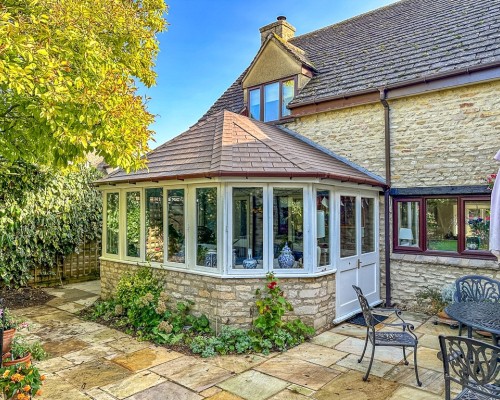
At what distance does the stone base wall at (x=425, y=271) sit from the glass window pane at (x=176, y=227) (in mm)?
5103

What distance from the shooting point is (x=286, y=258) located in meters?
6.71

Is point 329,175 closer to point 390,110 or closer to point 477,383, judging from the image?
point 390,110

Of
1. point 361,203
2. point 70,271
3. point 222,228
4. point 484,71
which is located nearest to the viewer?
point 222,228

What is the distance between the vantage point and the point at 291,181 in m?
6.57

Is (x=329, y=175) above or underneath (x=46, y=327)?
above

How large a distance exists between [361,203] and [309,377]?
445 centimetres

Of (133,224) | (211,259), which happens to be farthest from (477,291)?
(133,224)

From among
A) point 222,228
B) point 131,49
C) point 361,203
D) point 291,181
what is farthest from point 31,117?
point 361,203

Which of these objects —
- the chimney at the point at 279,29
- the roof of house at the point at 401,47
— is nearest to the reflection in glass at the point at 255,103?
the roof of house at the point at 401,47

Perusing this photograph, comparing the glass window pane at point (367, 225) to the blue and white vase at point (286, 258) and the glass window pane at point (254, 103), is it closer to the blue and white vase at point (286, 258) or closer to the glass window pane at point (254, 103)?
the blue and white vase at point (286, 258)

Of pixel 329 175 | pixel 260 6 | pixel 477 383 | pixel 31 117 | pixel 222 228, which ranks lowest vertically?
pixel 477 383

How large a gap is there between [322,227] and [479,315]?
313 centimetres

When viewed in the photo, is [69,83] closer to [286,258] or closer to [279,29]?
[286,258]

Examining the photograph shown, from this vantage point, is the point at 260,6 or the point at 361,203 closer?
the point at 361,203
